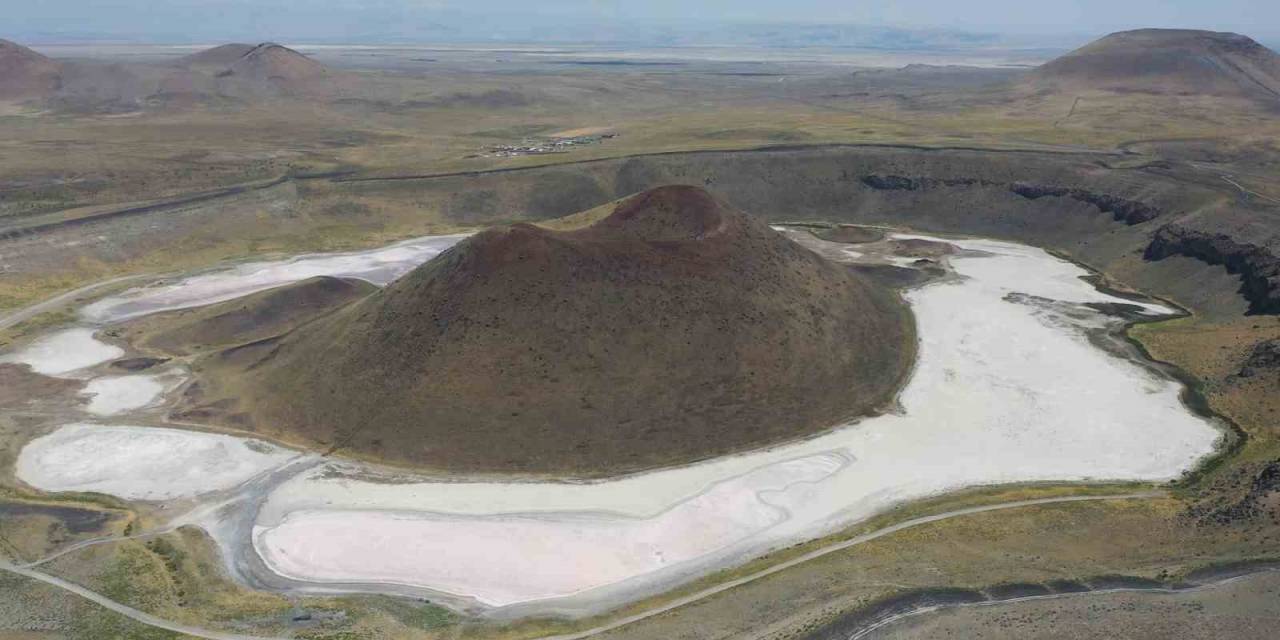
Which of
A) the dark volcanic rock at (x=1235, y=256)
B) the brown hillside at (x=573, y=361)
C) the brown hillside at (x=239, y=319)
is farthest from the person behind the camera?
the dark volcanic rock at (x=1235, y=256)

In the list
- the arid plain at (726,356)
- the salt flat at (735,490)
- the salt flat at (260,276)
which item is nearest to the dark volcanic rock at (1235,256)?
the arid plain at (726,356)

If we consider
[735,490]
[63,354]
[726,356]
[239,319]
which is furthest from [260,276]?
[735,490]

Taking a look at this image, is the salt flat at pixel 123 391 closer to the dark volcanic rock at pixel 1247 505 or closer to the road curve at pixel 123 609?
the road curve at pixel 123 609

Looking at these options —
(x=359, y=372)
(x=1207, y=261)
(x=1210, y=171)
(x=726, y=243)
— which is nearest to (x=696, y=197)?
(x=726, y=243)

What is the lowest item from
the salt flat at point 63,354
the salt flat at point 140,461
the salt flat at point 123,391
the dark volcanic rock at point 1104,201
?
the salt flat at point 140,461

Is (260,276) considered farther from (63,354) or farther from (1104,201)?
(1104,201)

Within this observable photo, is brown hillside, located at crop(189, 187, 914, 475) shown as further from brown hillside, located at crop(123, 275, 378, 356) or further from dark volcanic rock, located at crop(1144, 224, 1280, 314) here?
dark volcanic rock, located at crop(1144, 224, 1280, 314)

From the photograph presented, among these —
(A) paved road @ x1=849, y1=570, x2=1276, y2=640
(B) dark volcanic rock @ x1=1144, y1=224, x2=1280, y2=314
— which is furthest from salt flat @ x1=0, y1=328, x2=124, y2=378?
(B) dark volcanic rock @ x1=1144, y1=224, x2=1280, y2=314

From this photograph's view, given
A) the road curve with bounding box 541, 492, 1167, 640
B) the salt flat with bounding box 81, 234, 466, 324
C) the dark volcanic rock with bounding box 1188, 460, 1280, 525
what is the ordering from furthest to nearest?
the salt flat with bounding box 81, 234, 466, 324 < the dark volcanic rock with bounding box 1188, 460, 1280, 525 < the road curve with bounding box 541, 492, 1167, 640
